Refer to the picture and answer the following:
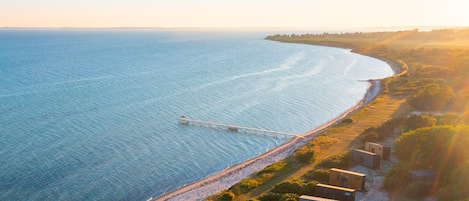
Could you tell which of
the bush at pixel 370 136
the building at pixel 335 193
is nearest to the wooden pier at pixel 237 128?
the bush at pixel 370 136

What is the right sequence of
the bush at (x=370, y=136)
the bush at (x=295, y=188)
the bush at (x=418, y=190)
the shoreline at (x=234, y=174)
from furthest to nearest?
the bush at (x=370, y=136) → the shoreline at (x=234, y=174) → the bush at (x=295, y=188) → the bush at (x=418, y=190)

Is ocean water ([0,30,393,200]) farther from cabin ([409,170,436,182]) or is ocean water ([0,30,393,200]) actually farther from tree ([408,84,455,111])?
cabin ([409,170,436,182])

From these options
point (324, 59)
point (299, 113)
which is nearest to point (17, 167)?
point (299, 113)

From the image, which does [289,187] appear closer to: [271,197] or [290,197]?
[271,197]

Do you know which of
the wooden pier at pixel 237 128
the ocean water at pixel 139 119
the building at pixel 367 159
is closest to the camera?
the building at pixel 367 159

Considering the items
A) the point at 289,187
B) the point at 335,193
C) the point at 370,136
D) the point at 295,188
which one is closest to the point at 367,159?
the point at 370,136

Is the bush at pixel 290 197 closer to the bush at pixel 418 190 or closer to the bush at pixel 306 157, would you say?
the bush at pixel 418 190
